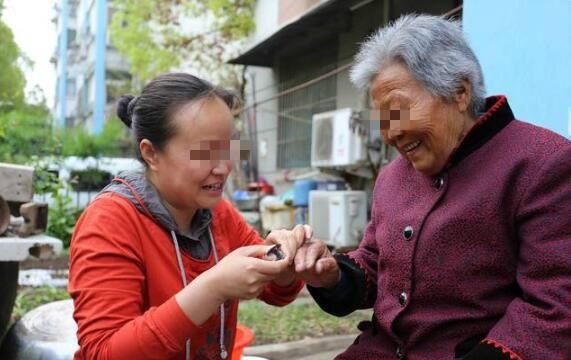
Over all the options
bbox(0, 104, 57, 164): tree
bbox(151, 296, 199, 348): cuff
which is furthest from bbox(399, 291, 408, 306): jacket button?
bbox(0, 104, 57, 164): tree

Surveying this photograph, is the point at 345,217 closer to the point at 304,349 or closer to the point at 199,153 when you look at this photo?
the point at 304,349

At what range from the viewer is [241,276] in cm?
141

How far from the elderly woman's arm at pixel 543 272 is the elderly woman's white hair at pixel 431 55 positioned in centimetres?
32

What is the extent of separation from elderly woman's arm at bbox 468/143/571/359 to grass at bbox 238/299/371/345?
10.4ft

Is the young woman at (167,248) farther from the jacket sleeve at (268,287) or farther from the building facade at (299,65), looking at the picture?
the building facade at (299,65)

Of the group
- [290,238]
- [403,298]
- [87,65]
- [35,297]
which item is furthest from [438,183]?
[87,65]

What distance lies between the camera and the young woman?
142 cm

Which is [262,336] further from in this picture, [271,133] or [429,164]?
[271,133]

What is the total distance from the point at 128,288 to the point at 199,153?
0.43 m

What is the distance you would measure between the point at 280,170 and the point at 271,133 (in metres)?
0.90

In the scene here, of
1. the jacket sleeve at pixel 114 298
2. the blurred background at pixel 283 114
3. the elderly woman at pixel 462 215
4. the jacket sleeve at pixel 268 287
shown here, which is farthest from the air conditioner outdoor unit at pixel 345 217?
the jacket sleeve at pixel 114 298

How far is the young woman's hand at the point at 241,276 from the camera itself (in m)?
1.41

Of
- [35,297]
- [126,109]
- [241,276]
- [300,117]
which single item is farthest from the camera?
[300,117]

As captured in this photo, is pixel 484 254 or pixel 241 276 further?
pixel 484 254
